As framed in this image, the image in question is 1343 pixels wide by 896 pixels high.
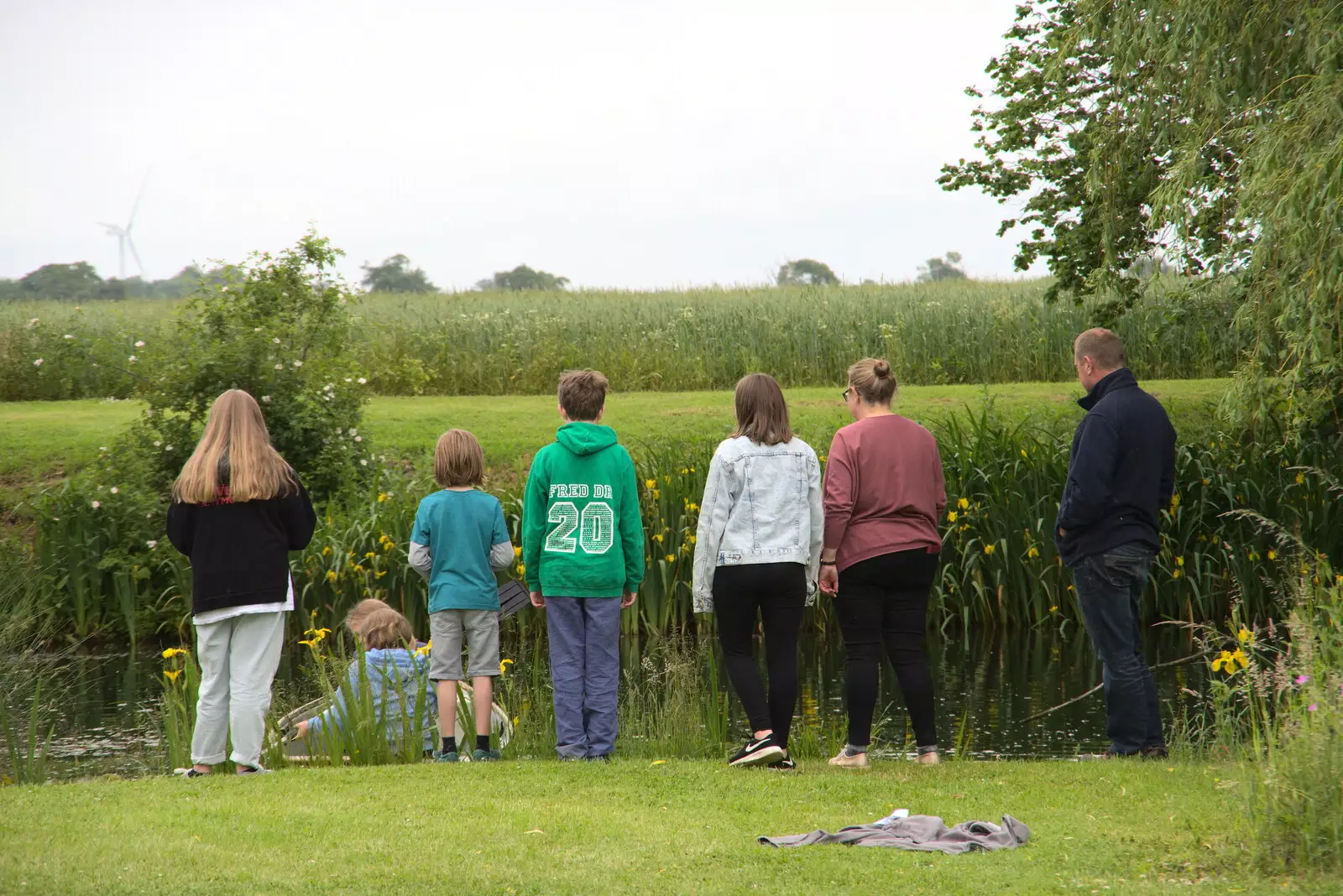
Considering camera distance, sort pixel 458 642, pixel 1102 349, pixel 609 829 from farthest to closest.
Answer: pixel 458 642 → pixel 1102 349 → pixel 609 829

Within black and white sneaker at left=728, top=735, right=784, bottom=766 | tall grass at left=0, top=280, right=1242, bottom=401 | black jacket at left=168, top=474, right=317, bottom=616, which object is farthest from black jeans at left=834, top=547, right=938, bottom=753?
tall grass at left=0, top=280, right=1242, bottom=401

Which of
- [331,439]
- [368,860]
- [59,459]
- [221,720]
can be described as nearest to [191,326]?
[331,439]

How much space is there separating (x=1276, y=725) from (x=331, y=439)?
874 centimetres

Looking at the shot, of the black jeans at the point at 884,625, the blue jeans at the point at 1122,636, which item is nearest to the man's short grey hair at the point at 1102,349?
the blue jeans at the point at 1122,636

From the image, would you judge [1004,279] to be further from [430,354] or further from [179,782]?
[179,782]

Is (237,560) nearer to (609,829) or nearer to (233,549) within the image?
(233,549)

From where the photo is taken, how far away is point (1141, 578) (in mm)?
5680

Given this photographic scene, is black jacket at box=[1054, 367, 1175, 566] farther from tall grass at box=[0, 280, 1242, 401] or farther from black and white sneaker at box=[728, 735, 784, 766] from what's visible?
tall grass at box=[0, 280, 1242, 401]

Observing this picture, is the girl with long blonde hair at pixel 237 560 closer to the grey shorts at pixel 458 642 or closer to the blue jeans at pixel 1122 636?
the grey shorts at pixel 458 642

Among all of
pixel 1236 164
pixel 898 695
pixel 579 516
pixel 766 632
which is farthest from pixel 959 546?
pixel 579 516

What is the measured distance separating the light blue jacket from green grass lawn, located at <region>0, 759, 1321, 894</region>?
43cm

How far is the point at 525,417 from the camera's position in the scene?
1445 centimetres

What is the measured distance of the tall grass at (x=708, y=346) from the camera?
17.6 metres

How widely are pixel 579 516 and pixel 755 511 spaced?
32.2 inches
